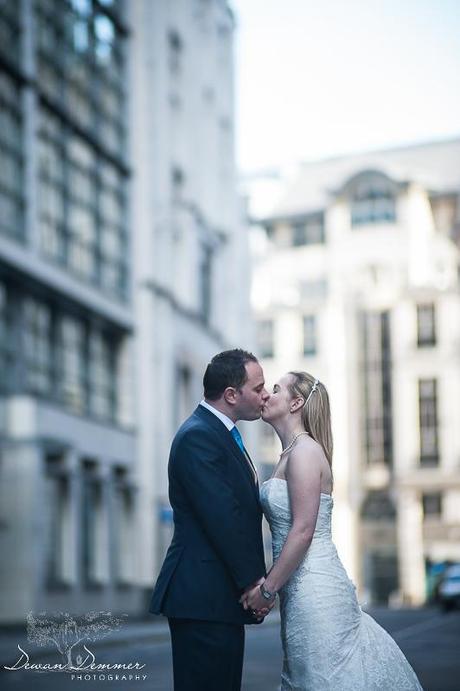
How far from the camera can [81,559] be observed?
3781 cm

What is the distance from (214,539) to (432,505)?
2946 inches

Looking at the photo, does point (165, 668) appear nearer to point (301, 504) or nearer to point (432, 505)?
point (301, 504)

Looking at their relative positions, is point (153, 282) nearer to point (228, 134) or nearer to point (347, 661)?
point (228, 134)

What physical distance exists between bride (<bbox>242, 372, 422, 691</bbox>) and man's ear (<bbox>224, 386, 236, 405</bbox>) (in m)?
0.25

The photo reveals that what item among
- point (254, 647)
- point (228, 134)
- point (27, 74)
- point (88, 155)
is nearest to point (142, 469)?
point (88, 155)

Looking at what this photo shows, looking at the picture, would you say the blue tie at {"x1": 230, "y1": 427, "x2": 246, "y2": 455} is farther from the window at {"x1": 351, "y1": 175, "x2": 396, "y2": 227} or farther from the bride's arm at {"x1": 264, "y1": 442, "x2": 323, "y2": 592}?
the window at {"x1": 351, "y1": 175, "x2": 396, "y2": 227}

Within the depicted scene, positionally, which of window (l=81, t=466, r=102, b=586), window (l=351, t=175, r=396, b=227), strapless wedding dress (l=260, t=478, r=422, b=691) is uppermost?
window (l=351, t=175, r=396, b=227)

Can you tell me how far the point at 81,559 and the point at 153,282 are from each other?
10747 millimetres

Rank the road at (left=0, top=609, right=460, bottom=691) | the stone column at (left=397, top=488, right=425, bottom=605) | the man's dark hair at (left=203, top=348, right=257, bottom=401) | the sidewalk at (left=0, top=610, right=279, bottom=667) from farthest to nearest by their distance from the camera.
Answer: the stone column at (left=397, top=488, right=425, bottom=605) → the sidewalk at (left=0, top=610, right=279, bottom=667) → the road at (left=0, top=609, right=460, bottom=691) → the man's dark hair at (left=203, top=348, right=257, bottom=401)

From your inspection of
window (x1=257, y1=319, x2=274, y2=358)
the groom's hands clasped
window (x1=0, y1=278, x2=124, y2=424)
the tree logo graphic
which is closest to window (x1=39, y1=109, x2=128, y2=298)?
window (x1=0, y1=278, x2=124, y2=424)

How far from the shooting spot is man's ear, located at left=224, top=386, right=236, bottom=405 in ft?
19.8

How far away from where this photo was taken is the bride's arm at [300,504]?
5988 millimetres

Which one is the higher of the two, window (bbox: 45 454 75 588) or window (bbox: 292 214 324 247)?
window (bbox: 292 214 324 247)

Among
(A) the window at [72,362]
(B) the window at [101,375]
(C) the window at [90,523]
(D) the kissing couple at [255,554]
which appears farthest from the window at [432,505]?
(D) the kissing couple at [255,554]
